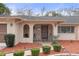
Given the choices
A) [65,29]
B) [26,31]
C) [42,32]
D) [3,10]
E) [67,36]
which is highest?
[3,10]

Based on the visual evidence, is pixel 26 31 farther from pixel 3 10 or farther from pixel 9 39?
pixel 3 10

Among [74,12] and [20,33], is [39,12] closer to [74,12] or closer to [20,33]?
[74,12]

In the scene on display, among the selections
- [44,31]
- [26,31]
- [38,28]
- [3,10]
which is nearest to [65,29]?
[44,31]

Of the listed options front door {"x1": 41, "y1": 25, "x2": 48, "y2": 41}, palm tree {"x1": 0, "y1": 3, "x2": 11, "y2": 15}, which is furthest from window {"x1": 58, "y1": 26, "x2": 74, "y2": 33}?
palm tree {"x1": 0, "y1": 3, "x2": 11, "y2": 15}

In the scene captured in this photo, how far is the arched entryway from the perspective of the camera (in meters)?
17.6

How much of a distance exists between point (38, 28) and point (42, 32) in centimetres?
55

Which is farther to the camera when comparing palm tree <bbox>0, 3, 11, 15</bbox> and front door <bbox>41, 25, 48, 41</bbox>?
palm tree <bbox>0, 3, 11, 15</bbox>

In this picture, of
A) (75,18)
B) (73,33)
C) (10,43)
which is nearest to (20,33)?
(10,43)

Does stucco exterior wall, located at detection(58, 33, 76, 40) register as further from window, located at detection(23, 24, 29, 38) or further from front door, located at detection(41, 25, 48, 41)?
window, located at detection(23, 24, 29, 38)

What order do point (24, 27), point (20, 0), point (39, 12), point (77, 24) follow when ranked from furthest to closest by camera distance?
point (39, 12)
point (77, 24)
point (24, 27)
point (20, 0)

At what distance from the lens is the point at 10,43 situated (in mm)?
12570

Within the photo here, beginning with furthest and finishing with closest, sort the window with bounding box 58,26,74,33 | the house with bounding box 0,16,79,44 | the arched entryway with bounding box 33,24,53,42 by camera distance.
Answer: the window with bounding box 58,26,74,33, the arched entryway with bounding box 33,24,53,42, the house with bounding box 0,16,79,44

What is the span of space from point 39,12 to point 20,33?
12.4 meters

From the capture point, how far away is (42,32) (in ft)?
59.2
